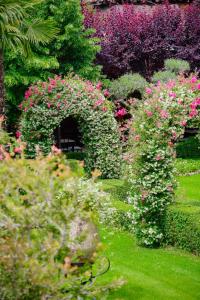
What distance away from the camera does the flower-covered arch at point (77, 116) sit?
19.4 meters

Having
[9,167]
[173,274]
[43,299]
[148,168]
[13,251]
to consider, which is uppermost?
[9,167]

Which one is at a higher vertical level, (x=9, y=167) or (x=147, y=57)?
(x=9, y=167)

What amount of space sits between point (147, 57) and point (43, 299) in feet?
88.8

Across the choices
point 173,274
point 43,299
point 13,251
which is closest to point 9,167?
point 13,251

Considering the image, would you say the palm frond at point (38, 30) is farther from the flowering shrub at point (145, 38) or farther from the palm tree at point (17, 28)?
the flowering shrub at point (145, 38)

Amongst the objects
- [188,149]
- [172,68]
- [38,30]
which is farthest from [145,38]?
[38,30]

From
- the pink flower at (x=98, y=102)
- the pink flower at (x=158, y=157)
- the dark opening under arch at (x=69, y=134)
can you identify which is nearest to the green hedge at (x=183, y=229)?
the pink flower at (x=158, y=157)

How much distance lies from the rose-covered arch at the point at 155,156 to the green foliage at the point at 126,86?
13.1 meters

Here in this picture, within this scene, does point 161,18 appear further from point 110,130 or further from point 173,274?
point 173,274

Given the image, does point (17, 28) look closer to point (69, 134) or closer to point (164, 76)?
point (164, 76)

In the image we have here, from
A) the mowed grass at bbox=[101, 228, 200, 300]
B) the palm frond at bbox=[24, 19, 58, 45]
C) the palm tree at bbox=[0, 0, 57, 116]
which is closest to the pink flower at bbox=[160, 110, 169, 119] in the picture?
the mowed grass at bbox=[101, 228, 200, 300]

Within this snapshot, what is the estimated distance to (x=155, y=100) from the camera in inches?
586

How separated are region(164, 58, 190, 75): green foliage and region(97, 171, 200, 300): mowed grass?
14596mm

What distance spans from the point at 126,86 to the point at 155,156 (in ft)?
46.3
